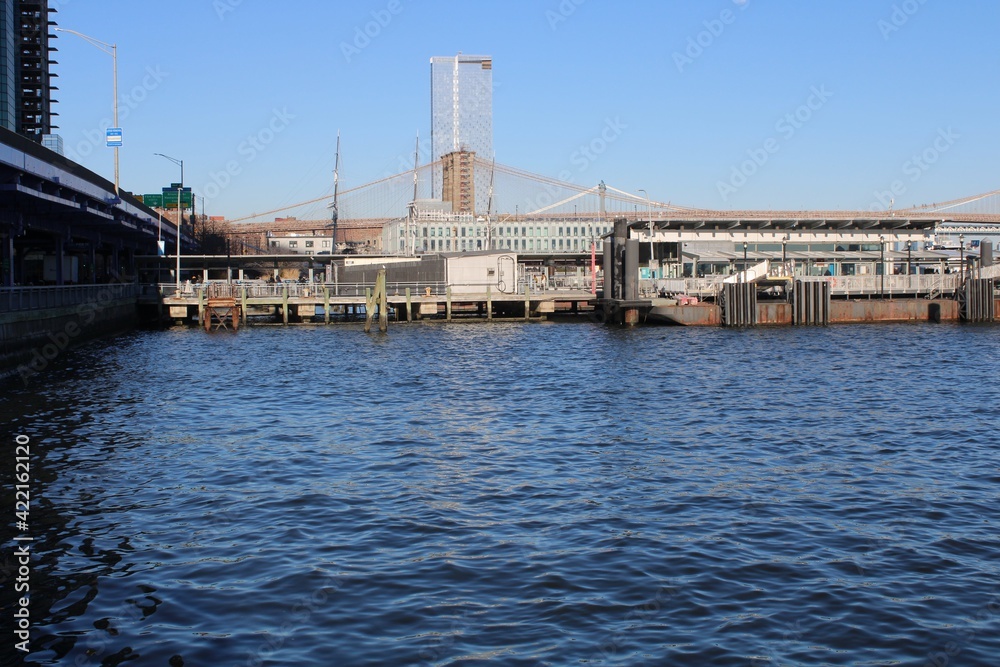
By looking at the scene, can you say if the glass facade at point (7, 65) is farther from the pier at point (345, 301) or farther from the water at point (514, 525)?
the water at point (514, 525)

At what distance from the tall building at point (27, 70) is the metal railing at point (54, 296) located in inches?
3668

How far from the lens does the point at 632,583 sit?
12.9 meters

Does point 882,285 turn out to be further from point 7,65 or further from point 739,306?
point 7,65

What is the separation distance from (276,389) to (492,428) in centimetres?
1135

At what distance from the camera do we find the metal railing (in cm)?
3375

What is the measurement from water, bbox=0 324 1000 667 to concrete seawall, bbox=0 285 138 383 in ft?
8.72

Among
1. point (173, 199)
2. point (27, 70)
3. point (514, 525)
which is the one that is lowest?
point (514, 525)

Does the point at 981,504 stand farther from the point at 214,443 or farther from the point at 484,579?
the point at 214,443

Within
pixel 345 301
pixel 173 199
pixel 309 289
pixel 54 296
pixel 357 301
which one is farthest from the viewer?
pixel 173 199

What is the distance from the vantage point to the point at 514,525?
15.7 m

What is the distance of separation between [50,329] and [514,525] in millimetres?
31655

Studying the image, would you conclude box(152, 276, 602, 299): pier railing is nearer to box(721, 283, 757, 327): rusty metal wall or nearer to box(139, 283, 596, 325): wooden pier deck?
box(139, 283, 596, 325): wooden pier deck

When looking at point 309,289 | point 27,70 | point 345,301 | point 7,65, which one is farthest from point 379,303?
point 27,70

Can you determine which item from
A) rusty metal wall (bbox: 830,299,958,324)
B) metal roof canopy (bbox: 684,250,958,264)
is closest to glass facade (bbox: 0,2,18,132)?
metal roof canopy (bbox: 684,250,958,264)
